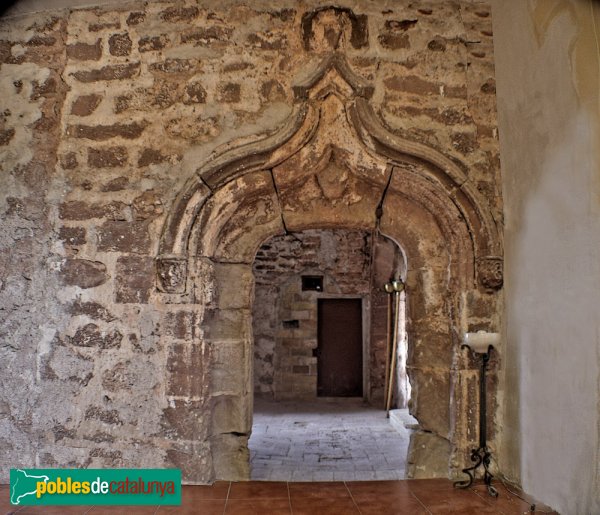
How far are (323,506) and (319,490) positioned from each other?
0.23m

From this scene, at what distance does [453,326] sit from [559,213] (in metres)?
0.92

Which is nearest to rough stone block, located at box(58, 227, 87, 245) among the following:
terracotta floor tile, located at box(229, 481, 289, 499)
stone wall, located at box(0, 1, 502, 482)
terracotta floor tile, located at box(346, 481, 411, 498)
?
stone wall, located at box(0, 1, 502, 482)

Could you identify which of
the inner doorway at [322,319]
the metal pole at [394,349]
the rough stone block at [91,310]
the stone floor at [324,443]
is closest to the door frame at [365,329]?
the inner doorway at [322,319]

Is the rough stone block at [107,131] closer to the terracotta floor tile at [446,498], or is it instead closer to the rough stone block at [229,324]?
the rough stone block at [229,324]

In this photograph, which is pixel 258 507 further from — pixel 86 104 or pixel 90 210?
pixel 86 104

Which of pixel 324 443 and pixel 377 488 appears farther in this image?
pixel 324 443

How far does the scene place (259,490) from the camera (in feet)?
9.22

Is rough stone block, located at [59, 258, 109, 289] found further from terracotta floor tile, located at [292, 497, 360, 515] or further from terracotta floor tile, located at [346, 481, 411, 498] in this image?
terracotta floor tile, located at [346, 481, 411, 498]

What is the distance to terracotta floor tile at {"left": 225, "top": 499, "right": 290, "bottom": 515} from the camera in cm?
251

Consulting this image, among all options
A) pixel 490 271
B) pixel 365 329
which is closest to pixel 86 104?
pixel 490 271

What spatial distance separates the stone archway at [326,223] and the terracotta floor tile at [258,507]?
329mm

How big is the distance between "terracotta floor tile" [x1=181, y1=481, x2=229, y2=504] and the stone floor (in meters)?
0.69

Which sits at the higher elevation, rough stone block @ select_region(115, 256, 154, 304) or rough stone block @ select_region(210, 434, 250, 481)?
rough stone block @ select_region(115, 256, 154, 304)

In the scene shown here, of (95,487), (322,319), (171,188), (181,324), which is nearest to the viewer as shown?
(95,487)
